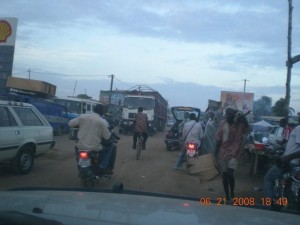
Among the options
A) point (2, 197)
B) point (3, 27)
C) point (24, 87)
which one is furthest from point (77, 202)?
point (24, 87)

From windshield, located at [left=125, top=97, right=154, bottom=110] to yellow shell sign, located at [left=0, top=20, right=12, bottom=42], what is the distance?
13740 millimetres

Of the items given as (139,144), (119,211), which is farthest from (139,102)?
(119,211)

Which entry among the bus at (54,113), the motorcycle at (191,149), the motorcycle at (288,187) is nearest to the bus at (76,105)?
the bus at (54,113)

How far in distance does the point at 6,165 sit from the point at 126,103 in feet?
68.1

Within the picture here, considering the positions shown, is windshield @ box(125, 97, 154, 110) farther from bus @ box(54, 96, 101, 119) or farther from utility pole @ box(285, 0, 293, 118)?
utility pole @ box(285, 0, 293, 118)

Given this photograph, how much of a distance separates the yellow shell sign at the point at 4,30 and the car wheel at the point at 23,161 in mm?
10328

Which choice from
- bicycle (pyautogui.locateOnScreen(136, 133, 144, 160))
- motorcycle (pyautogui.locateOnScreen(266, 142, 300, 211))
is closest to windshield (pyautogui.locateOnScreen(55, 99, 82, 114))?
bicycle (pyautogui.locateOnScreen(136, 133, 144, 160))

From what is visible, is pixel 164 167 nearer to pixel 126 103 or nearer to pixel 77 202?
pixel 77 202

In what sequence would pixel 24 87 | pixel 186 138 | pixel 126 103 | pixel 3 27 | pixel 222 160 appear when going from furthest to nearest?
pixel 126 103, pixel 24 87, pixel 3 27, pixel 186 138, pixel 222 160

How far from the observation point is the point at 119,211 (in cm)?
249

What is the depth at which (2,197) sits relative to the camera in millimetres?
2857

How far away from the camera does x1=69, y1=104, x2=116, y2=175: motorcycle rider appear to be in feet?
26.2

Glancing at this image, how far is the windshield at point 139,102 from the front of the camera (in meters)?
30.9

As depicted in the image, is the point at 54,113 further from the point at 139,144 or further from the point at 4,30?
the point at 139,144
